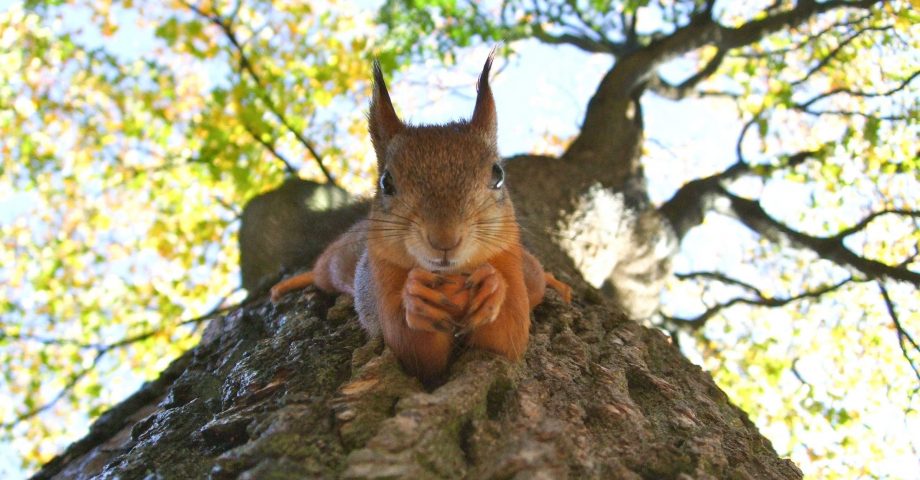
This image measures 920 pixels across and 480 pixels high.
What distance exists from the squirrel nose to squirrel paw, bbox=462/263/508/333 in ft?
0.32

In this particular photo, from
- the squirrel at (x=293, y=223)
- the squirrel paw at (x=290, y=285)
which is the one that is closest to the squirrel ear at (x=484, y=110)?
the squirrel paw at (x=290, y=285)

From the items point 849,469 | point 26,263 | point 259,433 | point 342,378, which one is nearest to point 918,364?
point 849,469

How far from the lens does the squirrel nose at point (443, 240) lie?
1646 mm

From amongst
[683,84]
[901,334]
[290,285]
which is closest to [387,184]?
[290,285]

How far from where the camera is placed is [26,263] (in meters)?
6.00

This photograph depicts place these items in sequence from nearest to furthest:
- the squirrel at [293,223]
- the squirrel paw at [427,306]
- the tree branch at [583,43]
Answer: the squirrel paw at [427,306], the squirrel at [293,223], the tree branch at [583,43]

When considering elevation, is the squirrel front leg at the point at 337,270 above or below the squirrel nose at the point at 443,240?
above

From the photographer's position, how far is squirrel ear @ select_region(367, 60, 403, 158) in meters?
2.19

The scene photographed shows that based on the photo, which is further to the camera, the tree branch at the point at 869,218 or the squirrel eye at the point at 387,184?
the tree branch at the point at 869,218

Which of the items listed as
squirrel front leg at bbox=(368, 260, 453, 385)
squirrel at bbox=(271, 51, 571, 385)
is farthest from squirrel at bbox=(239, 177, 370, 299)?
squirrel front leg at bbox=(368, 260, 453, 385)

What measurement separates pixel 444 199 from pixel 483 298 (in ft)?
1.07

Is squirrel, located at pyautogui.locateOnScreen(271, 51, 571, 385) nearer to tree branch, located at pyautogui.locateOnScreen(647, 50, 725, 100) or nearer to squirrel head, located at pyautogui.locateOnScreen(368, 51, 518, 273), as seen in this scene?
squirrel head, located at pyautogui.locateOnScreen(368, 51, 518, 273)

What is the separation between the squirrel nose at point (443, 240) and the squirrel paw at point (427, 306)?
0.26 ft

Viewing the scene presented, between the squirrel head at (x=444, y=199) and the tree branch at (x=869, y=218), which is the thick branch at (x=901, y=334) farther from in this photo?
the squirrel head at (x=444, y=199)
